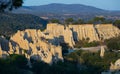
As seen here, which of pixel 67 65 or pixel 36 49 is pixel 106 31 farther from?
pixel 67 65

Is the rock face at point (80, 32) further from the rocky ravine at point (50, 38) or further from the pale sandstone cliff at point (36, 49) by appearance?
the pale sandstone cliff at point (36, 49)

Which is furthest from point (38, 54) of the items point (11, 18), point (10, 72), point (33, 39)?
point (11, 18)

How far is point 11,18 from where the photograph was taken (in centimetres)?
7312

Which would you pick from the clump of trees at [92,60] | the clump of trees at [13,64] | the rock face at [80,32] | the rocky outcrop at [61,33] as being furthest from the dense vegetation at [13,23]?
the clump of trees at [13,64]

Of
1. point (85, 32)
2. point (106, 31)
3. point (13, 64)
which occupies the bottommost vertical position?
point (106, 31)

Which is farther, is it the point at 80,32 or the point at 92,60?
the point at 80,32

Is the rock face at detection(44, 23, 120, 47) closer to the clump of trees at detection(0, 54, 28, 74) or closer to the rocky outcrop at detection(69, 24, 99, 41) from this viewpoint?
the rocky outcrop at detection(69, 24, 99, 41)

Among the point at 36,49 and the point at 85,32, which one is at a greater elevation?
the point at 36,49

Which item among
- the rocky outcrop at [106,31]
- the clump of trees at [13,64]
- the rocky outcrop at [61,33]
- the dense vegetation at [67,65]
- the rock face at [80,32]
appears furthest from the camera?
the rocky outcrop at [106,31]

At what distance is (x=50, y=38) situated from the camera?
50.6 m

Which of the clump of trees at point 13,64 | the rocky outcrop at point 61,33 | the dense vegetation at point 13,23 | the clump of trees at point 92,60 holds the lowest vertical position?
the dense vegetation at point 13,23

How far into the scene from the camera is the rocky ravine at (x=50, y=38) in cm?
3806

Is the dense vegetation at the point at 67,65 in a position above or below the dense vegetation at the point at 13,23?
above

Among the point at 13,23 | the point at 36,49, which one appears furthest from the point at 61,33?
the point at 36,49
